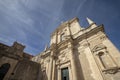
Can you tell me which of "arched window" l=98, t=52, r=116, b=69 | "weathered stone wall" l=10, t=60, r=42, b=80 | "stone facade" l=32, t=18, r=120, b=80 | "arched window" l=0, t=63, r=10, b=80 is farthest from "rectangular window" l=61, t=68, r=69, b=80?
"arched window" l=0, t=63, r=10, b=80

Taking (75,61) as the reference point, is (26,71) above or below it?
below

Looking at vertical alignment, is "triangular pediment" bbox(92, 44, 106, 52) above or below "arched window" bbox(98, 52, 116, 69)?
above

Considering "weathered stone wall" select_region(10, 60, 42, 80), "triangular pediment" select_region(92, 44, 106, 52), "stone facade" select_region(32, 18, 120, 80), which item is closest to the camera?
"stone facade" select_region(32, 18, 120, 80)

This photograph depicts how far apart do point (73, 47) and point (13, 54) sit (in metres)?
9.13

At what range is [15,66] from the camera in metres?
11.7

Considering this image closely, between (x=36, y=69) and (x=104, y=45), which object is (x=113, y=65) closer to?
(x=104, y=45)

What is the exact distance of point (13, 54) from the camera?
476 inches

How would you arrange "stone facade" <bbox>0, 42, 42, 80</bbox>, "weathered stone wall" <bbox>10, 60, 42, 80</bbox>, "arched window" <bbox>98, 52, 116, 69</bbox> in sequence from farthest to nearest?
"weathered stone wall" <bbox>10, 60, 42, 80</bbox> < "stone facade" <bbox>0, 42, 42, 80</bbox> < "arched window" <bbox>98, 52, 116, 69</bbox>

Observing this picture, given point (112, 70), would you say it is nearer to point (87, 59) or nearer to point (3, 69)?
point (87, 59)

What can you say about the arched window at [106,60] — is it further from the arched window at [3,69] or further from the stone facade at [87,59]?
the arched window at [3,69]

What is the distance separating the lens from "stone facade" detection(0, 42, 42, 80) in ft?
35.3

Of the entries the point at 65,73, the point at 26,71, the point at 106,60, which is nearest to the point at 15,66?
the point at 26,71

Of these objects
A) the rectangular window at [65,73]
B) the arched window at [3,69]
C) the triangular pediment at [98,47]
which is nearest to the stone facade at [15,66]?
the arched window at [3,69]

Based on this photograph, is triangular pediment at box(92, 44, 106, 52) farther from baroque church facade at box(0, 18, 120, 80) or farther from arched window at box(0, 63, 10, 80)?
arched window at box(0, 63, 10, 80)
